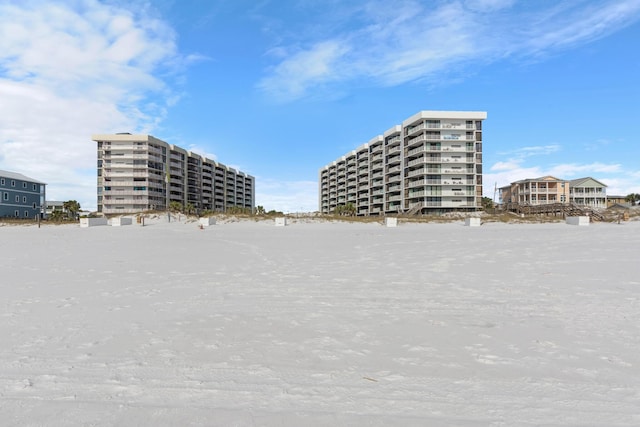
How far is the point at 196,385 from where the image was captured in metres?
3.60

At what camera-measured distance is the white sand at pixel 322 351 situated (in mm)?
3146

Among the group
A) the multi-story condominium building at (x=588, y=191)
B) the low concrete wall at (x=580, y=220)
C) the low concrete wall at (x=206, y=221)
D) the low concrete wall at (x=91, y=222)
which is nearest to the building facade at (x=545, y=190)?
the multi-story condominium building at (x=588, y=191)

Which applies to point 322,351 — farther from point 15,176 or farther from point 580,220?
point 15,176

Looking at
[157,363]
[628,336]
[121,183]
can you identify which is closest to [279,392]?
[157,363]

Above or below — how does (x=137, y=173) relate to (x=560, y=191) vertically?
above

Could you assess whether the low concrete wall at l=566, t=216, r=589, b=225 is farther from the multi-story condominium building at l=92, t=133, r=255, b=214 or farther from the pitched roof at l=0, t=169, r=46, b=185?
the pitched roof at l=0, t=169, r=46, b=185

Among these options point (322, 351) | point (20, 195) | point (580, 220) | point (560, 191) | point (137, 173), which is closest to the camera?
point (322, 351)

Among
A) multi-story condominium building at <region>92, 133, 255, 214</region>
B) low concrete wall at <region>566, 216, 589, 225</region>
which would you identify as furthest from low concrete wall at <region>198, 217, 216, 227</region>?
multi-story condominium building at <region>92, 133, 255, 214</region>

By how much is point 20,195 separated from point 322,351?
107 m

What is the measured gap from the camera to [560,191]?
98.1 metres

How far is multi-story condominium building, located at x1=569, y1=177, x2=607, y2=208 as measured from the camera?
99500 mm

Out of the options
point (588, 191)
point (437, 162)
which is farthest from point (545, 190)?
point (437, 162)

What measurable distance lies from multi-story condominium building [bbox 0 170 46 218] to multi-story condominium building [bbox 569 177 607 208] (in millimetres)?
129732

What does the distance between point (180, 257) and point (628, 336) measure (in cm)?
1342
